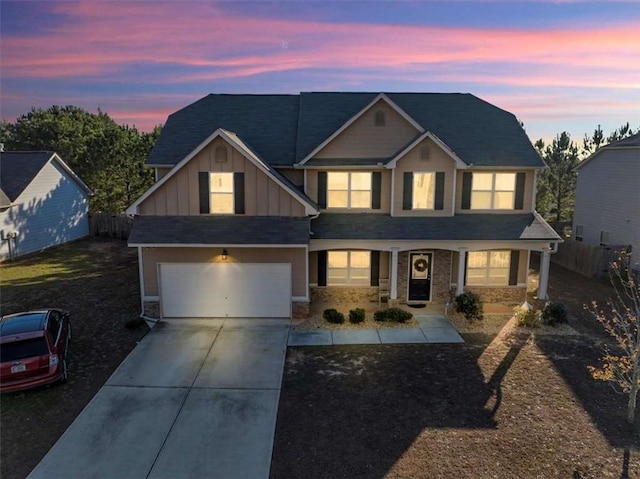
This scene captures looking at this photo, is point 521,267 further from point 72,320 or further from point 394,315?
point 72,320

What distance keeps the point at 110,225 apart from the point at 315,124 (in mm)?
19776

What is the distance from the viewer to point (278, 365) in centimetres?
1203

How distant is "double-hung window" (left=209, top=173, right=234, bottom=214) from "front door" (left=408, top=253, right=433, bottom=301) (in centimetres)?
736

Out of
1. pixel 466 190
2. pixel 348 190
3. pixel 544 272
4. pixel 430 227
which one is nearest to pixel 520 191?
pixel 466 190

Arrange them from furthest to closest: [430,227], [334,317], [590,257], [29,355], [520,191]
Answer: [590,257] < [520,191] < [430,227] < [334,317] < [29,355]

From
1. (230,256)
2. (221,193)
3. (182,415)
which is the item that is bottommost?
(182,415)

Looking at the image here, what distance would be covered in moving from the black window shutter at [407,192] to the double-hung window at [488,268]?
3232 millimetres

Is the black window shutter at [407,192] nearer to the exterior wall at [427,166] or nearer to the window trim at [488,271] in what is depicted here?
the exterior wall at [427,166]

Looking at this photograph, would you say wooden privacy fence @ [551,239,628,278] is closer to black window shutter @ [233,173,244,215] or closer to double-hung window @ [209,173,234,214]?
black window shutter @ [233,173,244,215]

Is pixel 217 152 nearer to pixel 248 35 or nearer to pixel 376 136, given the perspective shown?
pixel 248 35

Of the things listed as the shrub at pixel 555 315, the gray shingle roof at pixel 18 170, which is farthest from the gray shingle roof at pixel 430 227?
the gray shingle roof at pixel 18 170

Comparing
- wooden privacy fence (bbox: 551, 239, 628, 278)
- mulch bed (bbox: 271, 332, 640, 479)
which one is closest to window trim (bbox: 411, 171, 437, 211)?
mulch bed (bbox: 271, 332, 640, 479)

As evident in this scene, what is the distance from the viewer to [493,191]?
1736 cm

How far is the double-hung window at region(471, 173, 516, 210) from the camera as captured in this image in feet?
56.8
